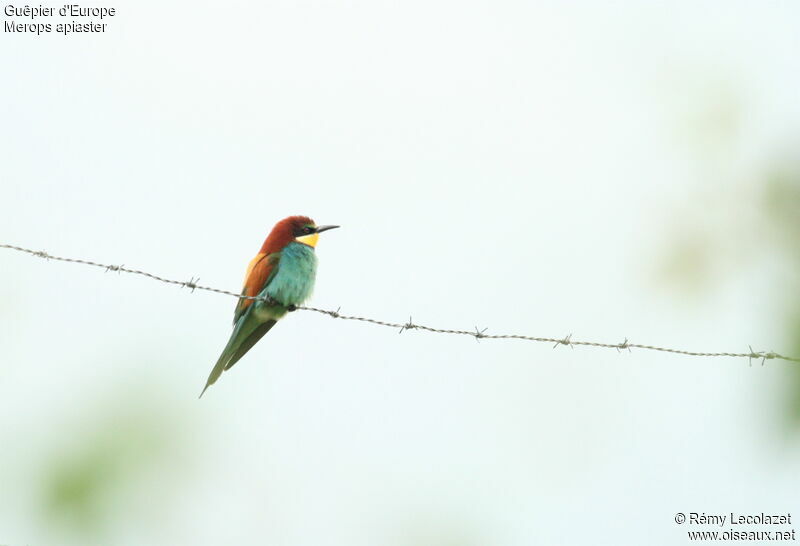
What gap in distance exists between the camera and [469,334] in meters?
3.92

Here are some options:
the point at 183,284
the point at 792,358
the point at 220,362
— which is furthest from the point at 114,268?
the point at 792,358

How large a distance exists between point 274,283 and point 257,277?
0.61 feet

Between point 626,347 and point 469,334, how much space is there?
0.68 meters

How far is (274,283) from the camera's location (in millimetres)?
5547

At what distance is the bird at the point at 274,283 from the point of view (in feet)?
17.9

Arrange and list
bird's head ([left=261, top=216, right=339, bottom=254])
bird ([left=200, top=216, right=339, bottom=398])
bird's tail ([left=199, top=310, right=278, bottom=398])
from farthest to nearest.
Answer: bird's head ([left=261, top=216, right=339, bottom=254]) < bird ([left=200, top=216, right=339, bottom=398]) < bird's tail ([left=199, top=310, right=278, bottom=398])

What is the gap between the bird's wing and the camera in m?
5.58

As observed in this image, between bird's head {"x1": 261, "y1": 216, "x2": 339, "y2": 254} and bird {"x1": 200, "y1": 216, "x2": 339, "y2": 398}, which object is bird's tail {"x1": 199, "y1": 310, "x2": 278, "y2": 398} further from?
bird's head {"x1": 261, "y1": 216, "x2": 339, "y2": 254}

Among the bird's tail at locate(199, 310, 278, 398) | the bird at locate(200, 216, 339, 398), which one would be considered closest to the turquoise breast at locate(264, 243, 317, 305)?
the bird at locate(200, 216, 339, 398)

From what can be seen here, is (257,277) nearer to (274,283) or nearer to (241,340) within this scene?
(274,283)

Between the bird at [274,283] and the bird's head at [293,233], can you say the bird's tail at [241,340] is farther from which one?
the bird's head at [293,233]

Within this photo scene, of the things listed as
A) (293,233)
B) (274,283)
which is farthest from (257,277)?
(293,233)

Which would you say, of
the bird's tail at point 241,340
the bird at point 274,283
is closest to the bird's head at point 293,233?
the bird at point 274,283

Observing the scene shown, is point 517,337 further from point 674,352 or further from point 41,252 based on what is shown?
point 41,252
